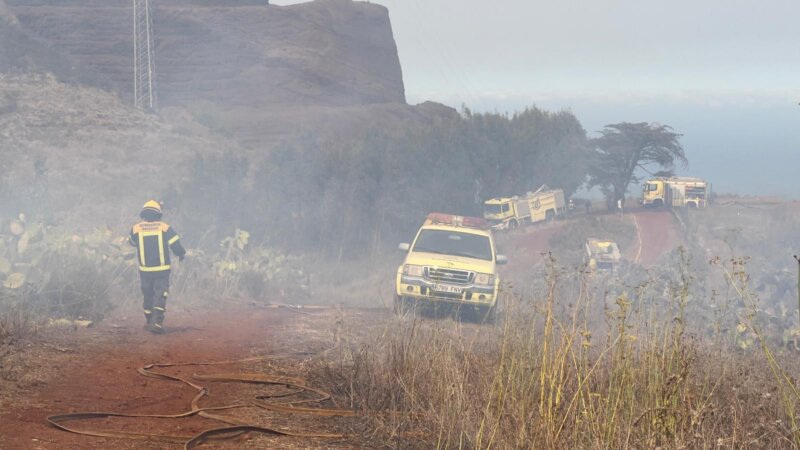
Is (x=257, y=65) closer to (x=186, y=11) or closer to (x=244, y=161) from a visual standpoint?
(x=186, y=11)

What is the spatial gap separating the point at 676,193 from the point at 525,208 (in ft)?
41.2

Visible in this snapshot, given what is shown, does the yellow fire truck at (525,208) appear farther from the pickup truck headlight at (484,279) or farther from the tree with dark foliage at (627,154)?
the pickup truck headlight at (484,279)

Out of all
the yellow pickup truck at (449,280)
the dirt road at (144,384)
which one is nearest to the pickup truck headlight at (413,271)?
the yellow pickup truck at (449,280)

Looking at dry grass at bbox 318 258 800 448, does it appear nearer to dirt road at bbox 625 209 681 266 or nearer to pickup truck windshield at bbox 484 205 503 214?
dirt road at bbox 625 209 681 266

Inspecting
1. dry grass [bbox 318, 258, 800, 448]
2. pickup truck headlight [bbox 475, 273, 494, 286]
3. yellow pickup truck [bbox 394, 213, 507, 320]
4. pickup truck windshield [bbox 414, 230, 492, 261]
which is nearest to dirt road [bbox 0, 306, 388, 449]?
dry grass [bbox 318, 258, 800, 448]

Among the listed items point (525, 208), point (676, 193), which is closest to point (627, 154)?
point (676, 193)

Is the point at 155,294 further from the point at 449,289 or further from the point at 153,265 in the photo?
the point at 449,289

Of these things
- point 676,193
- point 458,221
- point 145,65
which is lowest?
point 458,221

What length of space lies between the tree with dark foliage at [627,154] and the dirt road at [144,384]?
54.4 meters

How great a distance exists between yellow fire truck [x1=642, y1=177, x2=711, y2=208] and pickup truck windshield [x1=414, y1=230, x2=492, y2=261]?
44.2m

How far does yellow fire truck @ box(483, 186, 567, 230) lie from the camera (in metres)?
51.8

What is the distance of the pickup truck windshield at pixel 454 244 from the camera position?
59.3 feet

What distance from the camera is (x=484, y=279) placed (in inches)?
667

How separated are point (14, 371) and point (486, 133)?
152ft
